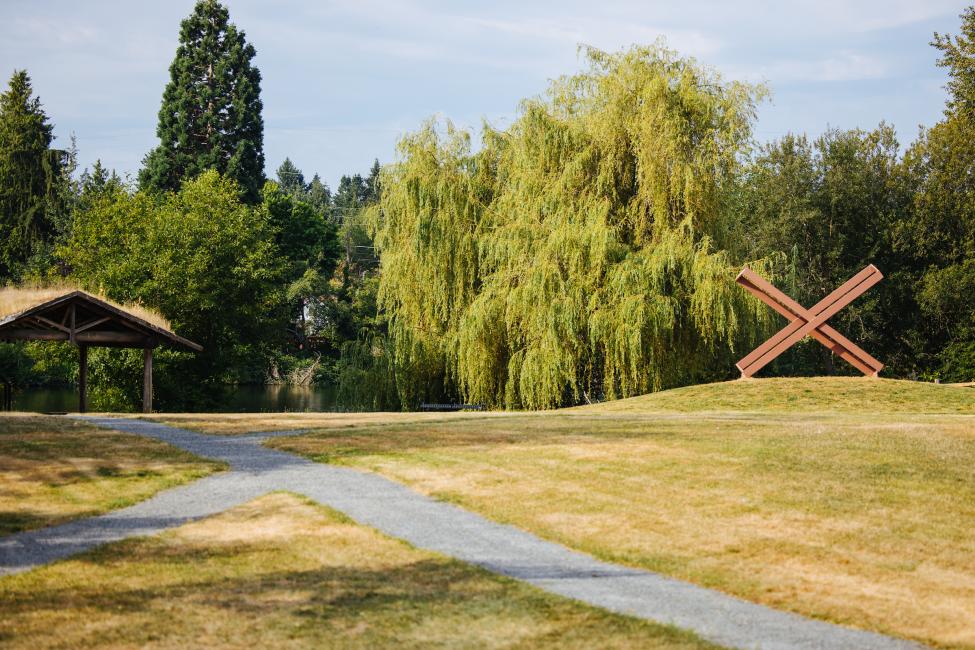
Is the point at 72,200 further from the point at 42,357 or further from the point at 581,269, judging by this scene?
the point at 581,269

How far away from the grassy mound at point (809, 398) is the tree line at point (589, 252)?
1977 mm

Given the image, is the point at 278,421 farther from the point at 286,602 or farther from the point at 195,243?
the point at 195,243

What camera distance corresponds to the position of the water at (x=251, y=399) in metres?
47.4

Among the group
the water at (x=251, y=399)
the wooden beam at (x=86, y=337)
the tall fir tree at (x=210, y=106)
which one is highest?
the tall fir tree at (x=210, y=106)

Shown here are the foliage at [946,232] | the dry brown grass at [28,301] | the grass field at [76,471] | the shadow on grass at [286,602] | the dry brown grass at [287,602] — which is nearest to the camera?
→ the dry brown grass at [287,602]

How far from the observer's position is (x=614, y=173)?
96.8ft

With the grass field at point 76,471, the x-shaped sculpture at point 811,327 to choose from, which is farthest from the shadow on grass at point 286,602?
the x-shaped sculpture at point 811,327

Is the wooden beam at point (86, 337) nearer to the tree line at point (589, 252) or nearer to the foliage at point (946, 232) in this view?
the tree line at point (589, 252)

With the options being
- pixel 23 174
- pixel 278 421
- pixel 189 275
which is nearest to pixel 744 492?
pixel 278 421

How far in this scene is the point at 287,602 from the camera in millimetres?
7645

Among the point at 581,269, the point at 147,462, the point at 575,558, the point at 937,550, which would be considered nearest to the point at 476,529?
the point at 575,558

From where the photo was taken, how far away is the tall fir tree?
2479 inches

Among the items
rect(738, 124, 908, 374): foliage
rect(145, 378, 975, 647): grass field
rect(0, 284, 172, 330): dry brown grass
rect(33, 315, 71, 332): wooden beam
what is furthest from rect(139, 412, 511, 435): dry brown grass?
rect(738, 124, 908, 374): foliage

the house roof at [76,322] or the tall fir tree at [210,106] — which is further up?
the tall fir tree at [210,106]
